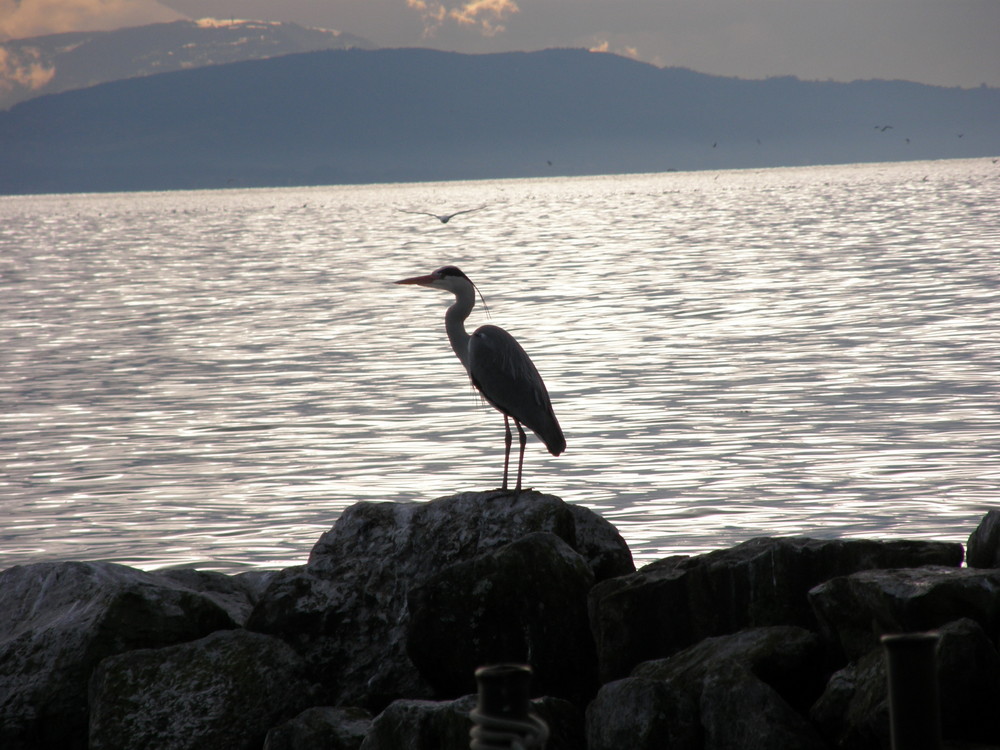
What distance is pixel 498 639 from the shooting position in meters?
7.98

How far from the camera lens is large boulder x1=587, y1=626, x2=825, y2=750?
6590 mm

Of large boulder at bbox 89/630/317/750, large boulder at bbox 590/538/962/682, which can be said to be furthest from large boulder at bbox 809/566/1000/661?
large boulder at bbox 89/630/317/750

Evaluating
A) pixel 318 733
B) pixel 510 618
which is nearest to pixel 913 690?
pixel 510 618

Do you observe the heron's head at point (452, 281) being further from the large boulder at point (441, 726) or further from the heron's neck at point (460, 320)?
the large boulder at point (441, 726)

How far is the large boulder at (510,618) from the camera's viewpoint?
7938 millimetres

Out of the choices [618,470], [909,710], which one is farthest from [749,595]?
[618,470]

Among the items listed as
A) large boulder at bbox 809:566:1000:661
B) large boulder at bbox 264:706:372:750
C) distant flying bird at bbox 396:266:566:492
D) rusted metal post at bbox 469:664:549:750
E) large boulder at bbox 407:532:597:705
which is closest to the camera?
rusted metal post at bbox 469:664:549:750

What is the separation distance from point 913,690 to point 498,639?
13.5 feet

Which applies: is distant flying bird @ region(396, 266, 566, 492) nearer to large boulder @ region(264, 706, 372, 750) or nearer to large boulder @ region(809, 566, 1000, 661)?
large boulder @ region(264, 706, 372, 750)

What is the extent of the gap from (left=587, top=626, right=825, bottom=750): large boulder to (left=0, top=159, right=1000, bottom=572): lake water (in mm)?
4295

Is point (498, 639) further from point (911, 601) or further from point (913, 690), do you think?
point (913, 690)

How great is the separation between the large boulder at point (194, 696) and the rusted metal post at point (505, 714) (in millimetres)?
4229

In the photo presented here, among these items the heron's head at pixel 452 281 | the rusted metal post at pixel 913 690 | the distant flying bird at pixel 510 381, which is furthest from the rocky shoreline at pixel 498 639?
the heron's head at pixel 452 281

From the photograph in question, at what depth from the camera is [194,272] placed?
50.2 metres
